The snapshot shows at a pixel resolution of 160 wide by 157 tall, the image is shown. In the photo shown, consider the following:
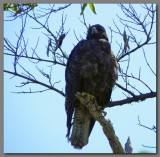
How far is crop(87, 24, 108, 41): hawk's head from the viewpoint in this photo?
5305 mm

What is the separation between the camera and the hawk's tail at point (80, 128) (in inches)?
174

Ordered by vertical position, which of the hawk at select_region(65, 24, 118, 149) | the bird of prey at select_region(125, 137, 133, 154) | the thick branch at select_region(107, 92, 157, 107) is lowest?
the bird of prey at select_region(125, 137, 133, 154)

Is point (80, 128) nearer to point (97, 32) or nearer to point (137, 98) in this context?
point (137, 98)

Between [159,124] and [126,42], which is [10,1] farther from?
[159,124]

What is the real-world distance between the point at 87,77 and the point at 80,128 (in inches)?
21.2

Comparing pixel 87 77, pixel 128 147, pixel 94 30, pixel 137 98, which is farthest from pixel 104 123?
pixel 94 30

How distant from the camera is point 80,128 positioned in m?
4.63

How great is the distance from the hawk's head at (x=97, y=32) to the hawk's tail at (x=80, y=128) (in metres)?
0.95

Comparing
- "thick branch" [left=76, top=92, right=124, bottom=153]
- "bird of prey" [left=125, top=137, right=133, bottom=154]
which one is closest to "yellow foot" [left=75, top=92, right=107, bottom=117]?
"thick branch" [left=76, top=92, right=124, bottom=153]

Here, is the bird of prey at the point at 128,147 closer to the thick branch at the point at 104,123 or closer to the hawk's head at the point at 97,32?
the thick branch at the point at 104,123

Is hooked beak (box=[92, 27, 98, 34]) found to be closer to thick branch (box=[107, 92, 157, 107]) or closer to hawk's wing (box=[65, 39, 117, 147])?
hawk's wing (box=[65, 39, 117, 147])

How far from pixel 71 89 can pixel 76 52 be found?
1.33 feet

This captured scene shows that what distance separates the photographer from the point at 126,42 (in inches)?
175

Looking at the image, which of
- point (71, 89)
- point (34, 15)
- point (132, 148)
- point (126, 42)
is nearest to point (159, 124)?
point (132, 148)
